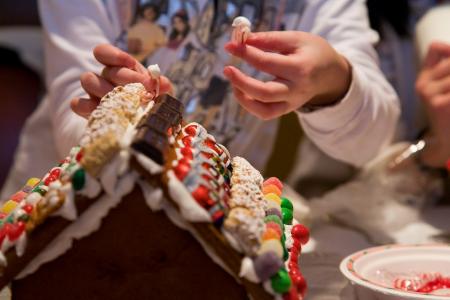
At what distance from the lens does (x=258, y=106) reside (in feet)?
2.31

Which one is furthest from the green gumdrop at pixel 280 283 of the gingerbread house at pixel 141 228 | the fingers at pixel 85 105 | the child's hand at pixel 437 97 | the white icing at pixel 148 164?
the child's hand at pixel 437 97

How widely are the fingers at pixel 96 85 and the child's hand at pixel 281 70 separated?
12 centimetres

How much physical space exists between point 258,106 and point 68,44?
1.36 feet

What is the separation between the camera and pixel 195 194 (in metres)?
0.46

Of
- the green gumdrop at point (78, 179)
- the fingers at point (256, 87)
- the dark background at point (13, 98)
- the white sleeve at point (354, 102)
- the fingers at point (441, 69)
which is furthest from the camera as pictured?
the dark background at point (13, 98)

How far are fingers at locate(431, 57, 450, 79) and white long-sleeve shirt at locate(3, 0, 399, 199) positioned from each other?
0.24 ft

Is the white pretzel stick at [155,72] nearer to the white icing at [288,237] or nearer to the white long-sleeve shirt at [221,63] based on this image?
the white icing at [288,237]

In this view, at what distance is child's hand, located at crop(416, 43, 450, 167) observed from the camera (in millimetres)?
1064

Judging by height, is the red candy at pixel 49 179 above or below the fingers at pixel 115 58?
below

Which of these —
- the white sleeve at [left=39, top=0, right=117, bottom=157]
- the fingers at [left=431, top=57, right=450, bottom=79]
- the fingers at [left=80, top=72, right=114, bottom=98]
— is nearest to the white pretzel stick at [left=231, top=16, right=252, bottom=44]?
the fingers at [left=80, top=72, right=114, bottom=98]

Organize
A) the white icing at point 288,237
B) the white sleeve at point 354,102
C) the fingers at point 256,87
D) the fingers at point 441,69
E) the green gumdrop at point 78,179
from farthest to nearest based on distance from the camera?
1. the fingers at point 441,69
2. the white sleeve at point 354,102
3. the fingers at point 256,87
4. the white icing at point 288,237
5. the green gumdrop at point 78,179

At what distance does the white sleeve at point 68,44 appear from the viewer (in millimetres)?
975

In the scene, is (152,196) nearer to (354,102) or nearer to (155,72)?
(155,72)

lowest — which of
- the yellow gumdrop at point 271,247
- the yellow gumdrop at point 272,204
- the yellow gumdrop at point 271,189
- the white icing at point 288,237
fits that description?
the white icing at point 288,237
